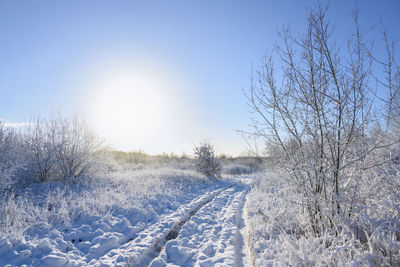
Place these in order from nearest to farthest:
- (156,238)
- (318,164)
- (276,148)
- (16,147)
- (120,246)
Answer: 1. (318,164)
2. (120,246)
3. (156,238)
4. (276,148)
5. (16,147)

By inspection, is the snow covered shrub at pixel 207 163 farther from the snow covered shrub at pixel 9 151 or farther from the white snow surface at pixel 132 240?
the snow covered shrub at pixel 9 151

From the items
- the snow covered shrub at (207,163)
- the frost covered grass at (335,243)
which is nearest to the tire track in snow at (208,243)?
the frost covered grass at (335,243)

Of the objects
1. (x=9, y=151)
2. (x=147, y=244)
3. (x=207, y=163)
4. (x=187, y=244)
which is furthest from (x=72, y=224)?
(x=207, y=163)

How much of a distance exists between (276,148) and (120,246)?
391cm

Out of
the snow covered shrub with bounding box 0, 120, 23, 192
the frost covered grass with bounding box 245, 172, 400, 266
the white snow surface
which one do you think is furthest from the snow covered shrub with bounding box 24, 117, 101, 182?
the frost covered grass with bounding box 245, 172, 400, 266

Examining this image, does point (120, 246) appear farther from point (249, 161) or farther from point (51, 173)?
point (249, 161)

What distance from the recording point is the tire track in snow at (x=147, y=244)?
3418mm

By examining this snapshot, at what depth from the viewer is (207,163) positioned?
15.8 m

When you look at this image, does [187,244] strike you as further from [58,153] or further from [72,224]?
[58,153]

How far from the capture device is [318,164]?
3674 mm

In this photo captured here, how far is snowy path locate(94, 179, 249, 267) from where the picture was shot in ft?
11.3

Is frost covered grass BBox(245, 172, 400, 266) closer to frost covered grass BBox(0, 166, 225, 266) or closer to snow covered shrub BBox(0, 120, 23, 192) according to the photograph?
frost covered grass BBox(0, 166, 225, 266)

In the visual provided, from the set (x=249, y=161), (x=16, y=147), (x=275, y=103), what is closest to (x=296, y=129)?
(x=275, y=103)

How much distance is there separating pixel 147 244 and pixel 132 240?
0.53 meters
